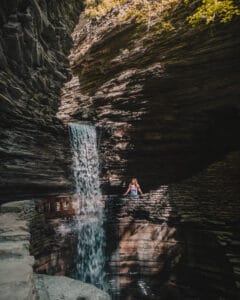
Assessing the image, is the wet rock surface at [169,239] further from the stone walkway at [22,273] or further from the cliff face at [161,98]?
the cliff face at [161,98]

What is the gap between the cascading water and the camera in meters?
9.38

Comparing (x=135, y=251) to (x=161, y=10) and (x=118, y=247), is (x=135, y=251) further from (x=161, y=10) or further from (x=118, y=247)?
(x=161, y=10)

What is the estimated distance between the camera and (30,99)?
9.50 m

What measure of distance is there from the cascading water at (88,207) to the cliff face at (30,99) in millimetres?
749

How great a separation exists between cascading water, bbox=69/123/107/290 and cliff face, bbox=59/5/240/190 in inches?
26.5

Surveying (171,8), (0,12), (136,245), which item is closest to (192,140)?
(136,245)

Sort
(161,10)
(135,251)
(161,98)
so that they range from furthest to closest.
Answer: (161,10)
(161,98)
(135,251)

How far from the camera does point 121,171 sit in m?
12.3

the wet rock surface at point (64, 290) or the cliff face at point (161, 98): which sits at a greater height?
the cliff face at point (161, 98)

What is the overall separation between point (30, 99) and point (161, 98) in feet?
17.9

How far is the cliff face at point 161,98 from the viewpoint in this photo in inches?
408

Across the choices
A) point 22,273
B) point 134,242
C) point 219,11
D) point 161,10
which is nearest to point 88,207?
point 134,242

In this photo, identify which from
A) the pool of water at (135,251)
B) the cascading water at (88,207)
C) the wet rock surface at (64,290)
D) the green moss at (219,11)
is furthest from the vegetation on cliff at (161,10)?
the wet rock surface at (64,290)

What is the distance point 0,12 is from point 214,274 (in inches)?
410
